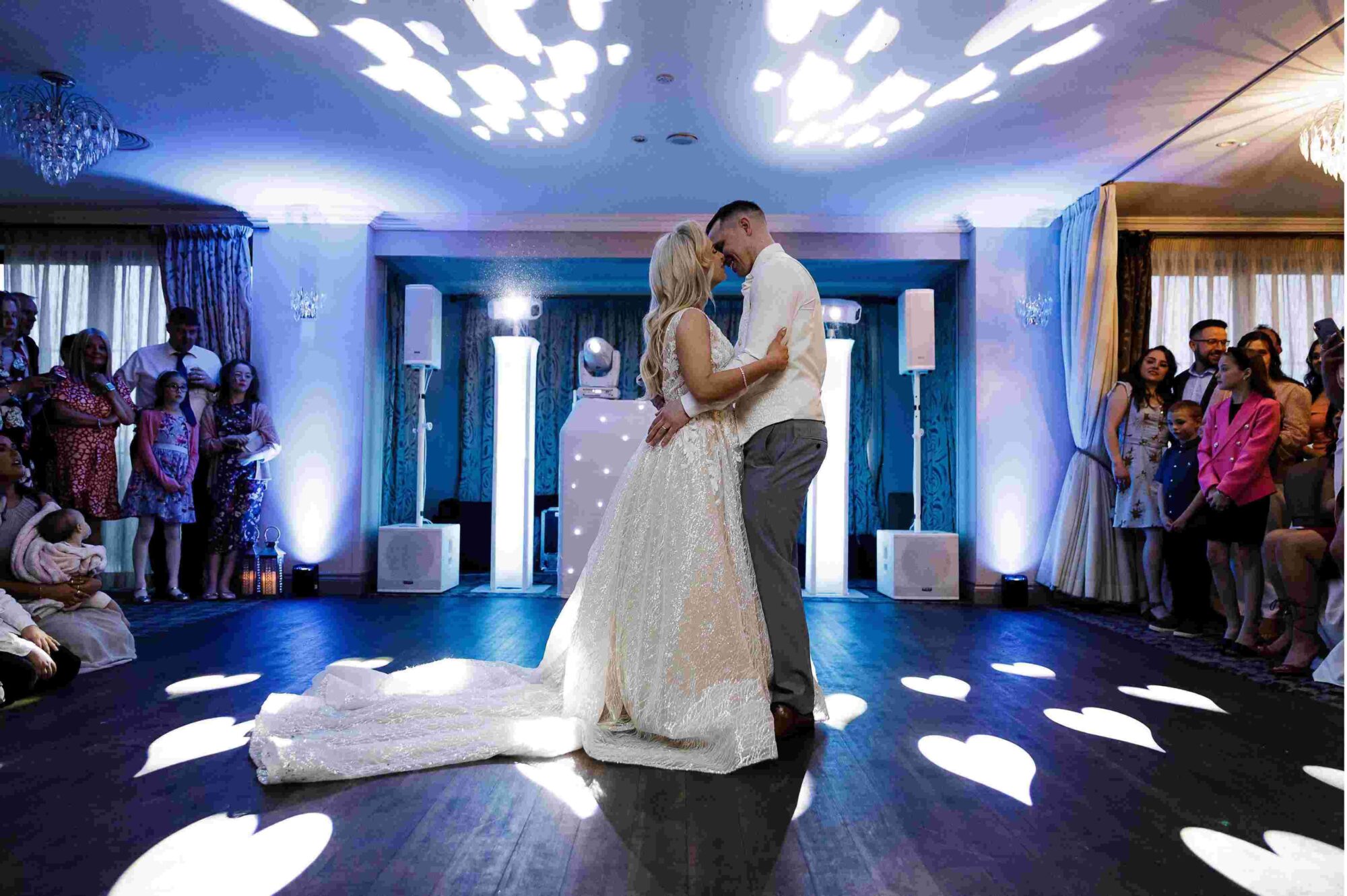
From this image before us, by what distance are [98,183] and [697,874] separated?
5.85 metres

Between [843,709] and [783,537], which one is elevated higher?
[783,537]

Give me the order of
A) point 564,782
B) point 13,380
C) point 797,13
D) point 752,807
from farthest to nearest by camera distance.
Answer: point 13,380 < point 797,13 < point 564,782 < point 752,807

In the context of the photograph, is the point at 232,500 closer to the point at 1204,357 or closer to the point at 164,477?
the point at 164,477

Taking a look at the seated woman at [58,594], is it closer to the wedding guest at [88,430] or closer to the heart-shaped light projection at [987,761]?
the wedding guest at [88,430]

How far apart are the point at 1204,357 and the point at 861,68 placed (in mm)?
2558

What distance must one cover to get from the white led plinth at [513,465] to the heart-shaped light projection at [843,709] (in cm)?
330

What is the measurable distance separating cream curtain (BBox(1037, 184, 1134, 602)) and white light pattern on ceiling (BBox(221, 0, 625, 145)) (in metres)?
2.83

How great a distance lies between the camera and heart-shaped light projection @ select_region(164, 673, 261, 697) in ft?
8.80

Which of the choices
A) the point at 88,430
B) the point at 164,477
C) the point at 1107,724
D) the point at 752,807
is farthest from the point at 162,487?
the point at 1107,724

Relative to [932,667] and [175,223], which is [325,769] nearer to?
[932,667]

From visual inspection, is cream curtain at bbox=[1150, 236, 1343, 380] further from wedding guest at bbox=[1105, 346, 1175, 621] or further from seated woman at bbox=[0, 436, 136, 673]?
seated woman at bbox=[0, 436, 136, 673]

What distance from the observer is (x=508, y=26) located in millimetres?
3492

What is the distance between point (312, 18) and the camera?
3424mm

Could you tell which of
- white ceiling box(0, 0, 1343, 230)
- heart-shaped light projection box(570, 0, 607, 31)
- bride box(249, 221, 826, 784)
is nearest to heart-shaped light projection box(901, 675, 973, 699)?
bride box(249, 221, 826, 784)
